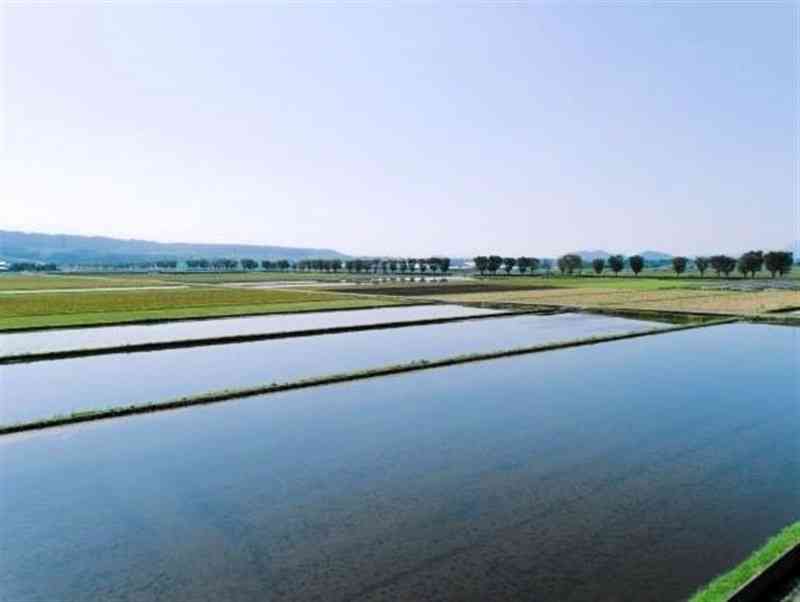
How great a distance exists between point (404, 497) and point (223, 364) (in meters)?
14.0

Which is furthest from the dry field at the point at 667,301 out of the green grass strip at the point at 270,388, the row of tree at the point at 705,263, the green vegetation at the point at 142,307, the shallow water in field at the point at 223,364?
the row of tree at the point at 705,263

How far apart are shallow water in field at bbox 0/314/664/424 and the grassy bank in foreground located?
14.3m

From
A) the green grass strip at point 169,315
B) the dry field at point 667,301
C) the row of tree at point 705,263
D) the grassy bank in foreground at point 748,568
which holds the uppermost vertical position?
the row of tree at point 705,263

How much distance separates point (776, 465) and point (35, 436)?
615 inches

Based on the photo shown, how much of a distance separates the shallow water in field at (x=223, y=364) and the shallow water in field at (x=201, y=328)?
3.05 m

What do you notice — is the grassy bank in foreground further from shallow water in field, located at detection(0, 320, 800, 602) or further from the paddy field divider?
the paddy field divider

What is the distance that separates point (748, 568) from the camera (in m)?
7.51

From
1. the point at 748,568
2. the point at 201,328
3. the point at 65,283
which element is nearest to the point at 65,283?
the point at 65,283

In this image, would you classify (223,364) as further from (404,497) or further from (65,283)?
(65,283)

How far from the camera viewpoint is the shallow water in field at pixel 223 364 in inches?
690

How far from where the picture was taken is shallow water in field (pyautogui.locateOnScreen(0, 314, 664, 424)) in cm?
1753

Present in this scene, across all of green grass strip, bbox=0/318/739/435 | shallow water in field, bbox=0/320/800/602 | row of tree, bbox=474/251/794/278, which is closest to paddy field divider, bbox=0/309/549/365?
green grass strip, bbox=0/318/739/435

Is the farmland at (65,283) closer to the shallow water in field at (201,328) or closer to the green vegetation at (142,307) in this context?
the green vegetation at (142,307)

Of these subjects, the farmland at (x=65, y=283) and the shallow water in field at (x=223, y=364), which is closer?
the shallow water in field at (x=223, y=364)
